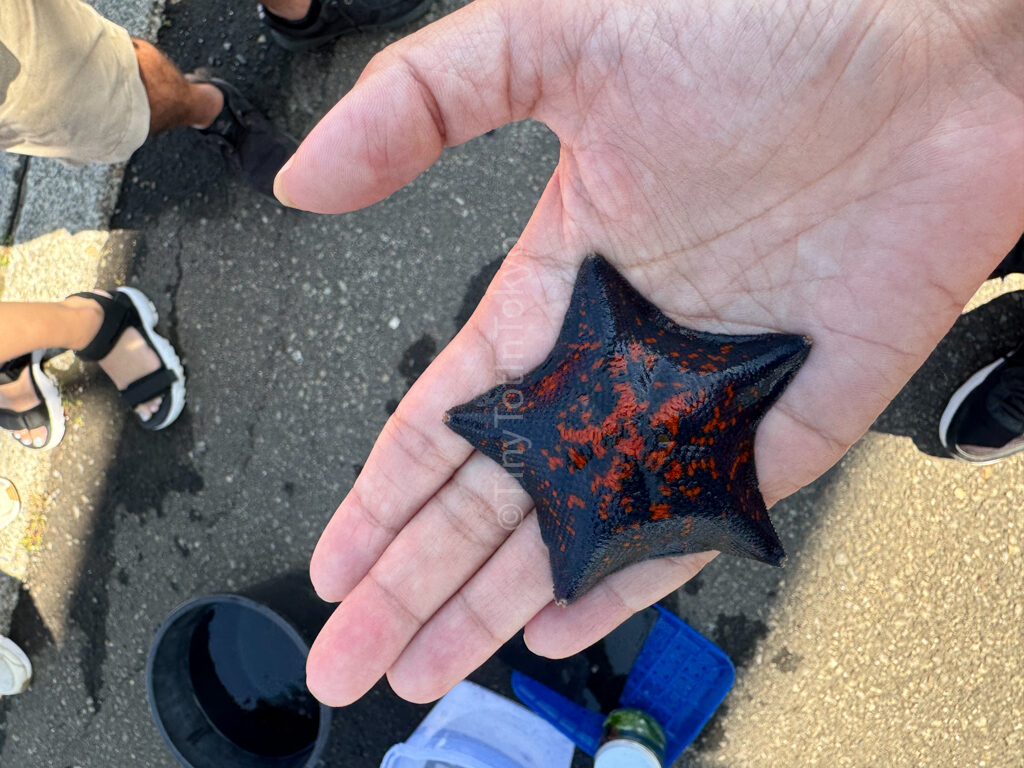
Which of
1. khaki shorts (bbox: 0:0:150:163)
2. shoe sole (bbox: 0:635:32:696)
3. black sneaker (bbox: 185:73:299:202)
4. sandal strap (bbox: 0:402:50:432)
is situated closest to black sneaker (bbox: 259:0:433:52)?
black sneaker (bbox: 185:73:299:202)

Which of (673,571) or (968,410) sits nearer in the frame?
(673,571)

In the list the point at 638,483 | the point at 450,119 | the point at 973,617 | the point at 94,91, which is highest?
the point at 450,119

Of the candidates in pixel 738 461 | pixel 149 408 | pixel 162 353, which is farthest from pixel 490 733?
pixel 162 353

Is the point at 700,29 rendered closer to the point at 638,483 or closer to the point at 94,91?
the point at 638,483

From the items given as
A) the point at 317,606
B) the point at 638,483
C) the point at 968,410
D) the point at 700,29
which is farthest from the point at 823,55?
the point at 317,606

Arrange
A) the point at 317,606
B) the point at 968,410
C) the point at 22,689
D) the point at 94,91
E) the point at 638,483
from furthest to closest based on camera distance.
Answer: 1. the point at 22,689
2. the point at 317,606
3. the point at 968,410
4. the point at 94,91
5. the point at 638,483
